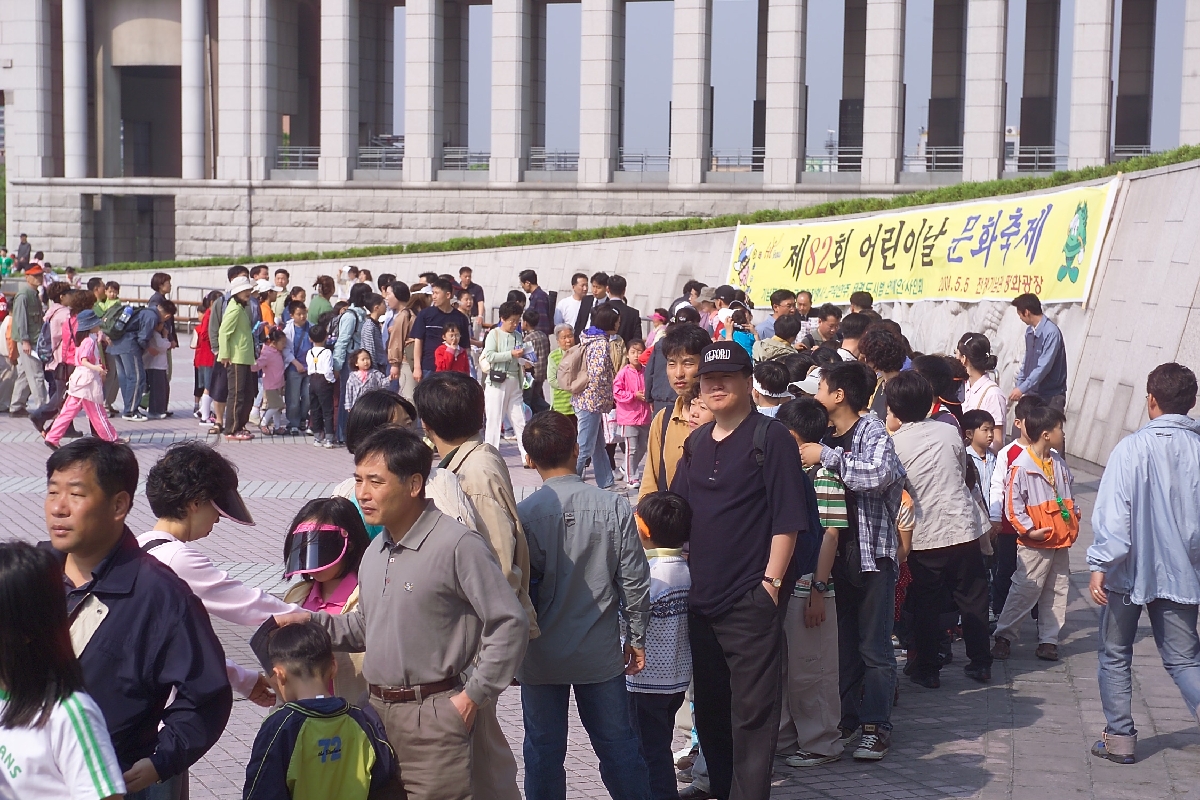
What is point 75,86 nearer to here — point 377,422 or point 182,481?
point 377,422

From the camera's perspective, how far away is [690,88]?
32.7 m

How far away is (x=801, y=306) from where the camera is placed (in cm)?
1408

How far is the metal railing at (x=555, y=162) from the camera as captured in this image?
35.4 metres

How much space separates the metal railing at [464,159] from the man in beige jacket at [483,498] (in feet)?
106

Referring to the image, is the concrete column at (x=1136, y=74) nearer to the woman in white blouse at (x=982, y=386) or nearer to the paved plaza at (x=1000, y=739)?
the woman in white blouse at (x=982, y=386)

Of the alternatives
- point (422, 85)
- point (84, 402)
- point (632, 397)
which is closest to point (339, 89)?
point (422, 85)

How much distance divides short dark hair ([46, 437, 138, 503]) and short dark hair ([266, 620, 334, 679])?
613mm

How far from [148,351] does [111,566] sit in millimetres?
14924

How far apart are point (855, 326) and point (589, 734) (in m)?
4.83

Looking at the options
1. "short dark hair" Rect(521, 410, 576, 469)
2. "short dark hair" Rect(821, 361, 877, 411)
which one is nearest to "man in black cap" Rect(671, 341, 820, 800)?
"short dark hair" Rect(521, 410, 576, 469)

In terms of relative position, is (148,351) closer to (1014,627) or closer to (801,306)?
(801,306)

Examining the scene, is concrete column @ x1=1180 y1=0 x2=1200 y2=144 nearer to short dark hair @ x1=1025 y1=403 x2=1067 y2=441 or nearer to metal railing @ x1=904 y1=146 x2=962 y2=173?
metal railing @ x1=904 y1=146 x2=962 y2=173

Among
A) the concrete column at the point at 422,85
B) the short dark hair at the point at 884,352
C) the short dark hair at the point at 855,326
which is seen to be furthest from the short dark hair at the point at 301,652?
the concrete column at the point at 422,85

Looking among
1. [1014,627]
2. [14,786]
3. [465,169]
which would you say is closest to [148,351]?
[1014,627]
